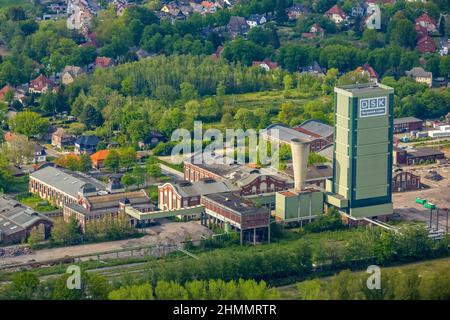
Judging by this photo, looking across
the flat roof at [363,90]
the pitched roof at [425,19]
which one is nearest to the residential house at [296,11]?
the pitched roof at [425,19]

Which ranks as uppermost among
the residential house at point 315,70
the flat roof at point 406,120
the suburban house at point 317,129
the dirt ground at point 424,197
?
the suburban house at point 317,129

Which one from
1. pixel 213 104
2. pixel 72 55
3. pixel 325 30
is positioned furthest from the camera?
pixel 325 30

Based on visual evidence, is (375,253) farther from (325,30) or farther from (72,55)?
(325,30)

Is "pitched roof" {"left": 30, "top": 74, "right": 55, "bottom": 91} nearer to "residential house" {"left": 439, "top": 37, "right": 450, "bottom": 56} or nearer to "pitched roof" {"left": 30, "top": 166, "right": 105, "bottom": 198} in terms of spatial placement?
"pitched roof" {"left": 30, "top": 166, "right": 105, "bottom": 198}

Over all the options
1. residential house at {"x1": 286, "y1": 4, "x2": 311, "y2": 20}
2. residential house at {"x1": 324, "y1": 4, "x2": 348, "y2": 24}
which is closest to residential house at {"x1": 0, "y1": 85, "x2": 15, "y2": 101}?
residential house at {"x1": 286, "y1": 4, "x2": 311, "y2": 20}

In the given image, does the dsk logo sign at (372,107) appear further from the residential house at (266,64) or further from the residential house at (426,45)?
the residential house at (426,45)

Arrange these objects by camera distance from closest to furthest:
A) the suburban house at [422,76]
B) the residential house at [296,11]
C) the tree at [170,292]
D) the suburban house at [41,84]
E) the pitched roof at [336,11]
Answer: the tree at [170,292], the suburban house at [41,84], the suburban house at [422,76], the pitched roof at [336,11], the residential house at [296,11]

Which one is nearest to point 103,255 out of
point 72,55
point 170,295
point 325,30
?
point 170,295

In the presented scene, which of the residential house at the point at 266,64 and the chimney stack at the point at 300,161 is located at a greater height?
the chimney stack at the point at 300,161
